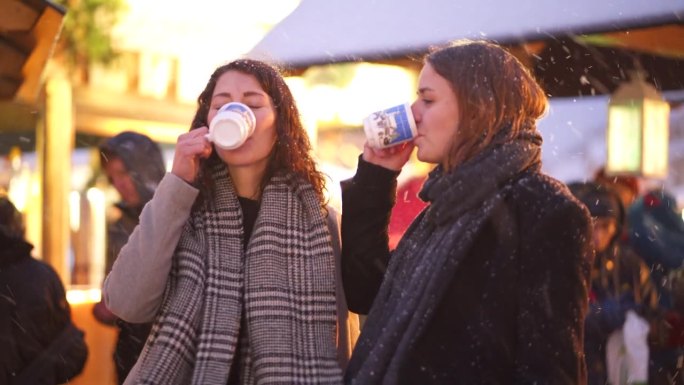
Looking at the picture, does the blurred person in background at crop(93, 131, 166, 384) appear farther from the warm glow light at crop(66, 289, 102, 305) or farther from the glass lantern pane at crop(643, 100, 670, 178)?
the warm glow light at crop(66, 289, 102, 305)

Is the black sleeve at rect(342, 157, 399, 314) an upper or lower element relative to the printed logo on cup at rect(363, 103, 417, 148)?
lower

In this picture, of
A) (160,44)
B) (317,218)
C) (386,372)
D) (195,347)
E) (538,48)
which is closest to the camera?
(386,372)

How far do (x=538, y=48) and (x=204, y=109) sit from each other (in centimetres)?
307

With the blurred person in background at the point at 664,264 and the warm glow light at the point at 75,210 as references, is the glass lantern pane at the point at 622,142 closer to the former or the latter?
the blurred person in background at the point at 664,264

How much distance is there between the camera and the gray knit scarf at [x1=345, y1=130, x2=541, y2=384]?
2328 mm

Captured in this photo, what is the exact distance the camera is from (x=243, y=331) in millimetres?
2721

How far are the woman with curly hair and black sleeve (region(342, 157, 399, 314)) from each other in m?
0.05

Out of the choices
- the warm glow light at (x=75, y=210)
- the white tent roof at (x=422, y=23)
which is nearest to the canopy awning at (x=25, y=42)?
the white tent roof at (x=422, y=23)

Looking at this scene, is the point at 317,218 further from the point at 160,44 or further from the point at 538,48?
the point at 160,44

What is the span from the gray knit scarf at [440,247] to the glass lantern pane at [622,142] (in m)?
3.37

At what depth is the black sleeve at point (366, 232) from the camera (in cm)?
277

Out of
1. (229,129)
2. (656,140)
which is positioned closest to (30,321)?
(229,129)

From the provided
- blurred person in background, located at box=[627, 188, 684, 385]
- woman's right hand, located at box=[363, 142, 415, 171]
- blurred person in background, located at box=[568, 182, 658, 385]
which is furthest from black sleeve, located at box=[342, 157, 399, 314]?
blurred person in background, located at box=[627, 188, 684, 385]

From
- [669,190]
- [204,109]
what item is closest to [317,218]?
[204,109]
